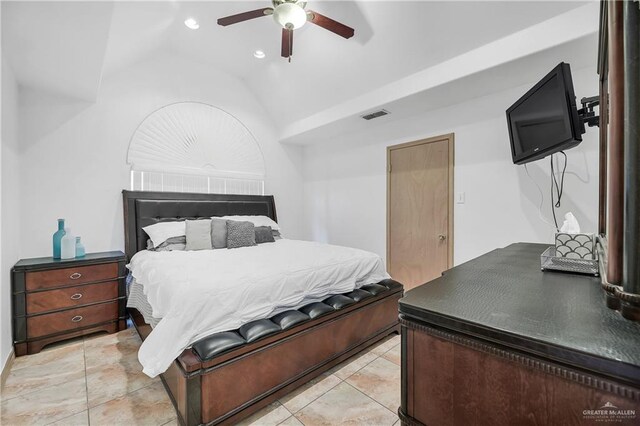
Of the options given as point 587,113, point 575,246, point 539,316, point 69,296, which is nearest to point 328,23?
point 587,113

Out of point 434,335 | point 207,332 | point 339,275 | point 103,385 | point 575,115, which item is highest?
point 575,115

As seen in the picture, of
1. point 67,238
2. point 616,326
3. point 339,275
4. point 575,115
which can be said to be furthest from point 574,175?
point 67,238

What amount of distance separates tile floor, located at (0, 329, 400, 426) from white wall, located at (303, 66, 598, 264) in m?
1.68

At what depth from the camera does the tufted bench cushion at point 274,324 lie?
1592mm

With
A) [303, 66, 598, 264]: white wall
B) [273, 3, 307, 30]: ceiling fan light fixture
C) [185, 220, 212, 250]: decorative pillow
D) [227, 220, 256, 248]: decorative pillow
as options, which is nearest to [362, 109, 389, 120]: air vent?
[303, 66, 598, 264]: white wall

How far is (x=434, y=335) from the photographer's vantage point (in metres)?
0.75

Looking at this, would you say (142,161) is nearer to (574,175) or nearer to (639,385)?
(639,385)

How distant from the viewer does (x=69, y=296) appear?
2.67 metres

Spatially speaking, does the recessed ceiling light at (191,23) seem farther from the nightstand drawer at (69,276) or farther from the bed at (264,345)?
the nightstand drawer at (69,276)

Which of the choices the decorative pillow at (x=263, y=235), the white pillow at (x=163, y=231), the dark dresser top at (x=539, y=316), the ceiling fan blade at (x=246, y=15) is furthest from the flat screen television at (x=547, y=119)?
the white pillow at (x=163, y=231)

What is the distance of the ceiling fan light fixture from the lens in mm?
2117

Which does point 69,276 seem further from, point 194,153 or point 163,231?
point 194,153

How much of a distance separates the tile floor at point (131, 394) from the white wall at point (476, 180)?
5.51ft

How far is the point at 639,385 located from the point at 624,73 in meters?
0.57
